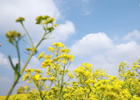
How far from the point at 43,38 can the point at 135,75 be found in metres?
12.3

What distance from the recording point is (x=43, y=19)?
2.57 meters

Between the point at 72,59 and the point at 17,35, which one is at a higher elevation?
the point at 72,59

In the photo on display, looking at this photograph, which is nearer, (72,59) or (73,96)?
(72,59)

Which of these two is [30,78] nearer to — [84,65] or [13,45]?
[13,45]

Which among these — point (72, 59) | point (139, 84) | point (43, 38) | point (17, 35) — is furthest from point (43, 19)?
point (139, 84)

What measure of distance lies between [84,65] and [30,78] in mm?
5168

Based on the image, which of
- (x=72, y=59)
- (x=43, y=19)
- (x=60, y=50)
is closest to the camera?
(x=43, y=19)

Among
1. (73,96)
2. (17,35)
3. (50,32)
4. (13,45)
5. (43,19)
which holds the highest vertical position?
(43,19)

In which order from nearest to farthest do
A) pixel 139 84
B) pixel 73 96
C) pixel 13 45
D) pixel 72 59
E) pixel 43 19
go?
pixel 13 45, pixel 43 19, pixel 72 59, pixel 73 96, pixel 139 84

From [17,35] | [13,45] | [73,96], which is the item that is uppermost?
[17,35]

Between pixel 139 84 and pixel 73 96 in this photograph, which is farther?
pixel 139 84

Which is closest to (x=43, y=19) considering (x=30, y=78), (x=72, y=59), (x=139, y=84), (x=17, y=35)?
(x=17, y=35)

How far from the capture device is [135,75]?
1240 centimetres

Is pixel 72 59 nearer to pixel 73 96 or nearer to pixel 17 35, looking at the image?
pixel 17 35
